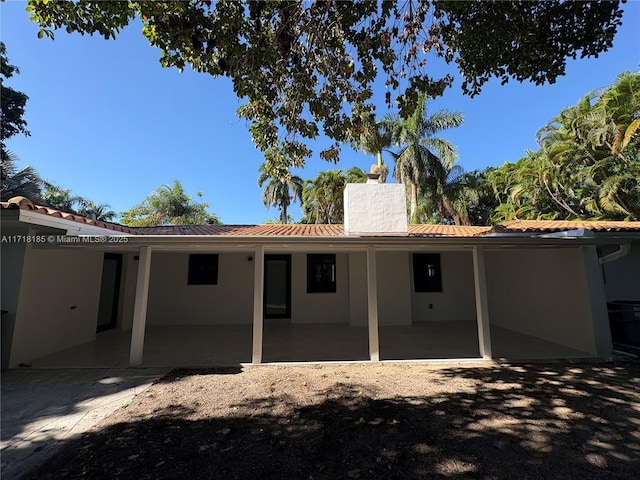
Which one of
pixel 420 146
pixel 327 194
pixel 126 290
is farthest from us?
pixel 327 194

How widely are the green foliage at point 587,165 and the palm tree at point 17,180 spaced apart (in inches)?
967

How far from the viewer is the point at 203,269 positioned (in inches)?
431

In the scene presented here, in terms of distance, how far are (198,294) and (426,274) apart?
8191 millimetres

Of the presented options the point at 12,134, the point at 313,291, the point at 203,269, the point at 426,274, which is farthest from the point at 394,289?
the point at 12,134

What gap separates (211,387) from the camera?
5.04 meters

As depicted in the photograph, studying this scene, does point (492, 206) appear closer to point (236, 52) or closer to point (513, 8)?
point (513, 8)

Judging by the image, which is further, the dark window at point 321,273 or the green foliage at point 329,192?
the green foliage at point 329,192

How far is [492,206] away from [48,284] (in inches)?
1073

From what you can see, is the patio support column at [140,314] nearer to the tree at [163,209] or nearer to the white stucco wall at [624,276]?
the white stucco wall at [624,276]

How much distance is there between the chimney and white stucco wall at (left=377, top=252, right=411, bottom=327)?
1731 millimetres

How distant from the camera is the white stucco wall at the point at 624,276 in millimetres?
8375

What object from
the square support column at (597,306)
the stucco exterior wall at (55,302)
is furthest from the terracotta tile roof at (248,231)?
the square support column at (597,306)

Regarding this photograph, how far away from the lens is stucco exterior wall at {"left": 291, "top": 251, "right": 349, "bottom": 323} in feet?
36.1

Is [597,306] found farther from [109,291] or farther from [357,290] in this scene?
[109,291]
